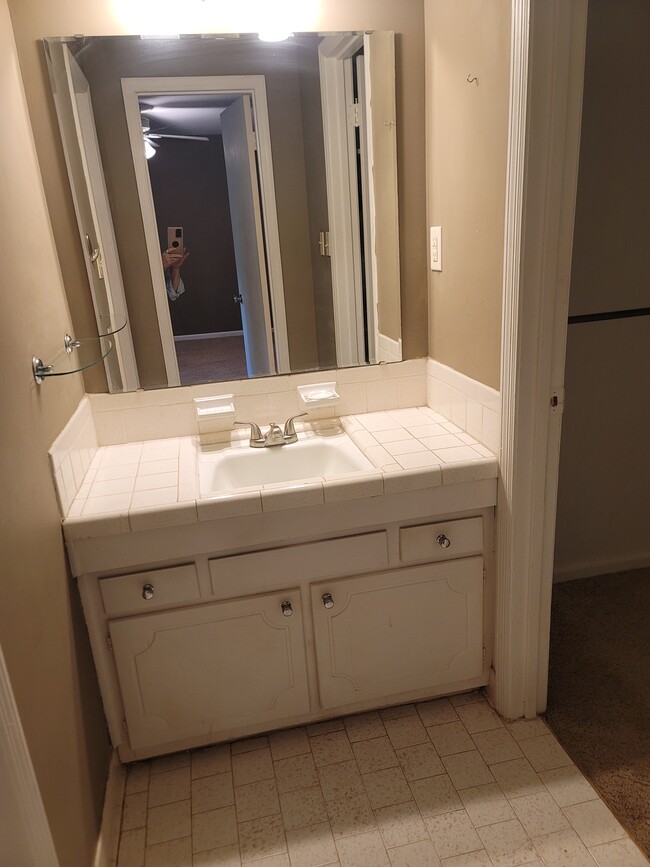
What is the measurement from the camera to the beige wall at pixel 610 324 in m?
1.86

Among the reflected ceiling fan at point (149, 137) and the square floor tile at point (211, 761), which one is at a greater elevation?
the reflected ceiling fan at point (149, 137)

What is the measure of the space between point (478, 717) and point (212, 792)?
77 cm

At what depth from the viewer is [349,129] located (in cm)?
181

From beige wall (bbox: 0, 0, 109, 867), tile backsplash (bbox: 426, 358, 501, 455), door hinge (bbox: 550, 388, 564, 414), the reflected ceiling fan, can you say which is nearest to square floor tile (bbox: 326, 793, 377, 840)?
beige wall (bbox: 0, 0, 109, 867)

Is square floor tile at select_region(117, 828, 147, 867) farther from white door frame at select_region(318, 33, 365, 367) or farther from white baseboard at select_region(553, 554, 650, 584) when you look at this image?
white baseboard at select_region(553, 554, 650, 584)

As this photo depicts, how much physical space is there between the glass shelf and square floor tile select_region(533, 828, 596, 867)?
1538 millimetres

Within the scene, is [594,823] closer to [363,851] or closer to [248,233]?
[363,851]

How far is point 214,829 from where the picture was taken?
1.53 m

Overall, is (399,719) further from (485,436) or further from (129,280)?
(129,280)

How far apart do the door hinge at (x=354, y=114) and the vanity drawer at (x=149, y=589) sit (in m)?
1.33

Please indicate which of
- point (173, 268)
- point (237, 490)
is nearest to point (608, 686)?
point (237, 490)

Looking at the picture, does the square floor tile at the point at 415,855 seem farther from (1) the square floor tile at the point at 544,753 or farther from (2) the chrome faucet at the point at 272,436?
(2) the chrome faucet at the point at 272,436

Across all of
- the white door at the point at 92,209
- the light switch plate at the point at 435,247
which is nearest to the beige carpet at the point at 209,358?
the white door at the point at 92,209

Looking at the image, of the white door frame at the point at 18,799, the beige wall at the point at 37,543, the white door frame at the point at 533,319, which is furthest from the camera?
the white door frame at the point at 533,319
